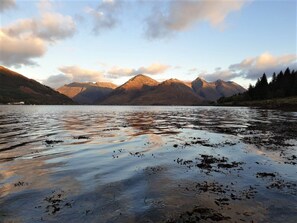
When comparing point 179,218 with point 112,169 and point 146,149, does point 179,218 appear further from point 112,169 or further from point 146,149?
point 146,149

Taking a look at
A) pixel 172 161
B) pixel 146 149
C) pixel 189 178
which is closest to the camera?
pixel 189 178

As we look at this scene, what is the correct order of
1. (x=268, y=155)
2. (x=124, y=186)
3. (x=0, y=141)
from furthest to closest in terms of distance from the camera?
1. (x=0, y=141)
2. (x=268, y=155)
3. (x=124, y=186)

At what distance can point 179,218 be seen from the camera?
1138 cm

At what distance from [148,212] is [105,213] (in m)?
1.80

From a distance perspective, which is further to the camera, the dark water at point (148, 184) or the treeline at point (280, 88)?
the treeline at point (280, 88)

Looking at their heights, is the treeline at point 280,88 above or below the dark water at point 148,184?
above

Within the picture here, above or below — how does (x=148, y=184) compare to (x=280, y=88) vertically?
below

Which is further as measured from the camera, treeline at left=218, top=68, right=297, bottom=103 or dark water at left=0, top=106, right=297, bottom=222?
treeline at left=218, top=68, right=297, bottom=103

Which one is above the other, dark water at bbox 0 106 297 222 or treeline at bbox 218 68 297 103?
treeline at bbox 218 68 297 103

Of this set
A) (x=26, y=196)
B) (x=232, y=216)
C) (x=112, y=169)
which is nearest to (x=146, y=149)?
(x=112, y=169)

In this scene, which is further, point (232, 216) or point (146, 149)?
point (146, 149)

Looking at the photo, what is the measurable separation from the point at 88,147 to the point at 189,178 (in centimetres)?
1433

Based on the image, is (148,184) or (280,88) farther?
(280,88)

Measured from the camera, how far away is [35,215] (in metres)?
11.6
